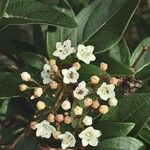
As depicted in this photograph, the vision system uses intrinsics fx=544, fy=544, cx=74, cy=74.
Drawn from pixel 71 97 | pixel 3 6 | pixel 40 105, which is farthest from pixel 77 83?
pixel 3 6

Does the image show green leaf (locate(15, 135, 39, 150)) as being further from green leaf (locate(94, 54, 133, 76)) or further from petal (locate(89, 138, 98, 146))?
green leaf (locate(94, 54, 133, 76))

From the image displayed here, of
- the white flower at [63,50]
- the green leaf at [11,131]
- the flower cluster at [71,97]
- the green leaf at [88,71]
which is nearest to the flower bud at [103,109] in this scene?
the flower cluster at [71,97]

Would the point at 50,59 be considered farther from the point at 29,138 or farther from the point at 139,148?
the point at 139,148

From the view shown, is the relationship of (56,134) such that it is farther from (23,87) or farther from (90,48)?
(90,48)

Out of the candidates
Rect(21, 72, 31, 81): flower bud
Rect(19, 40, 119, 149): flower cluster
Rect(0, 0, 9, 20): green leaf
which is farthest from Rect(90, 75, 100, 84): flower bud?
Rect(0, 0, 9, 20): green leaf

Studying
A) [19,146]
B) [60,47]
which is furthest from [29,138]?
[60,47]

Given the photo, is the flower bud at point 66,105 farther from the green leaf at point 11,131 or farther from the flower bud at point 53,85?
the green leaf at point 11,131
